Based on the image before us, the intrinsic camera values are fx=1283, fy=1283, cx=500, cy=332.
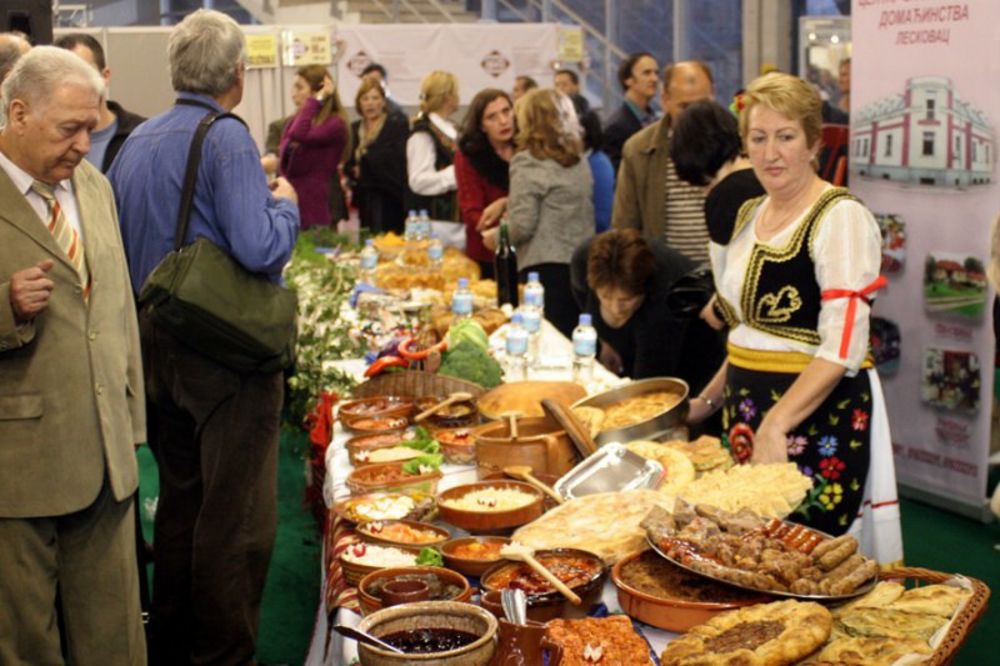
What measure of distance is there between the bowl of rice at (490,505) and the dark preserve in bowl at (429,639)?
56cm

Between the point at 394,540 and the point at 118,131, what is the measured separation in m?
2.43

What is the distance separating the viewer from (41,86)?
95.4 inches

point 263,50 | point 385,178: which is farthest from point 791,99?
point 263,50

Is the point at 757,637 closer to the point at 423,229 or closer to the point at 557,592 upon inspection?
the point at 557,592

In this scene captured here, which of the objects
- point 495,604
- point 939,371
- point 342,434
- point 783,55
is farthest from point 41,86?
point 783,55

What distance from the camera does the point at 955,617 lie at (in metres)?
1.76

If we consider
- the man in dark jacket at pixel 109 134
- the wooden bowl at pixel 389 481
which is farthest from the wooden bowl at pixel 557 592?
the man in dark jacket at pixel 109 134

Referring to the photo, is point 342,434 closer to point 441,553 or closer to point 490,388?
point 490,388

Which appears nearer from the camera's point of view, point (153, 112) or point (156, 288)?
point (156, 288)

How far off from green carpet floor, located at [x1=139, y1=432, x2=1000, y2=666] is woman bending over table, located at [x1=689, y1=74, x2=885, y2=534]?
119cm

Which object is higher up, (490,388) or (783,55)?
(783,55)

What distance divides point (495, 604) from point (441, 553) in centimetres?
32

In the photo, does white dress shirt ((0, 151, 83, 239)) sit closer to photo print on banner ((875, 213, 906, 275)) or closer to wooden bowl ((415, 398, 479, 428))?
wooden bowl ((415, 398, 479, 428))

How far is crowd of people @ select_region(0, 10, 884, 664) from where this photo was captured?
2.47 meters
